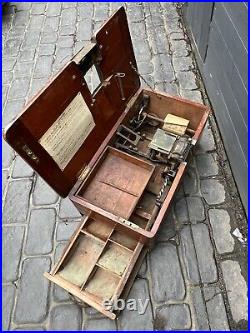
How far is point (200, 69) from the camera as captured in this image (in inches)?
157

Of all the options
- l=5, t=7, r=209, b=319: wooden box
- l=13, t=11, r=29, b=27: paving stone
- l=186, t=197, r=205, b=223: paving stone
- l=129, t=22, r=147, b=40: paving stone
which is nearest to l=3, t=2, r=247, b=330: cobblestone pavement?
l=186, t=197, r=205, b=223: paving stone

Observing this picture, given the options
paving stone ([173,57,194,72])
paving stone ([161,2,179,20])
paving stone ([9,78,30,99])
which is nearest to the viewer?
paving stone ([173,57,194,72])

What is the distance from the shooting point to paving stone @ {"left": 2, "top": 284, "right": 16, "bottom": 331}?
2.74 meters

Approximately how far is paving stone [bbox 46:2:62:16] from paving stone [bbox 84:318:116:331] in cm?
455

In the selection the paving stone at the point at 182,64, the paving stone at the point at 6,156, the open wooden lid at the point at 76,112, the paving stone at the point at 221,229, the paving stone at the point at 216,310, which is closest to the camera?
the open wooden lid at the point at 76,112

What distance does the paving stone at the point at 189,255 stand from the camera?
108 inches

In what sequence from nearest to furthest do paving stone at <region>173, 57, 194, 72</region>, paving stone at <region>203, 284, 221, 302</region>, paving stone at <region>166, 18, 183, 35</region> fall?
paving stone at <region>203, 284, 221, 302</region>, paving stone at <region>173, 57, 194, 72</region>, paving stone at <region>166, 18, 183, 35</region>

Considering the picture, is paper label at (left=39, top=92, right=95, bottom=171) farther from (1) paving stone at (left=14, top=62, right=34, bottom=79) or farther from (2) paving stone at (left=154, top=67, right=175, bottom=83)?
(1) paving stone at (left=14, top=62, right=34, bottom=79)

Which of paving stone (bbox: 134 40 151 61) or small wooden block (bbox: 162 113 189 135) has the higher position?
paving stone (bbox: 134 40 151 61)

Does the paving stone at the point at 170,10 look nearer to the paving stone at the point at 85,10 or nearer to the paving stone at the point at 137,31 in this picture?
the paving stone at the point at 137,31

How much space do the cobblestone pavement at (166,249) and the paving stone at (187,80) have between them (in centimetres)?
1

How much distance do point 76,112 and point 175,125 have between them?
41.3 inches

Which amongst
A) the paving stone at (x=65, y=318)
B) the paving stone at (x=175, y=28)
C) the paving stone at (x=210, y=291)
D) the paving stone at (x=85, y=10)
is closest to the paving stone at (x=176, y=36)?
the paving stone at (x=175, y=28)

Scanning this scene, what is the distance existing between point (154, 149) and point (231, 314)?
150cm
